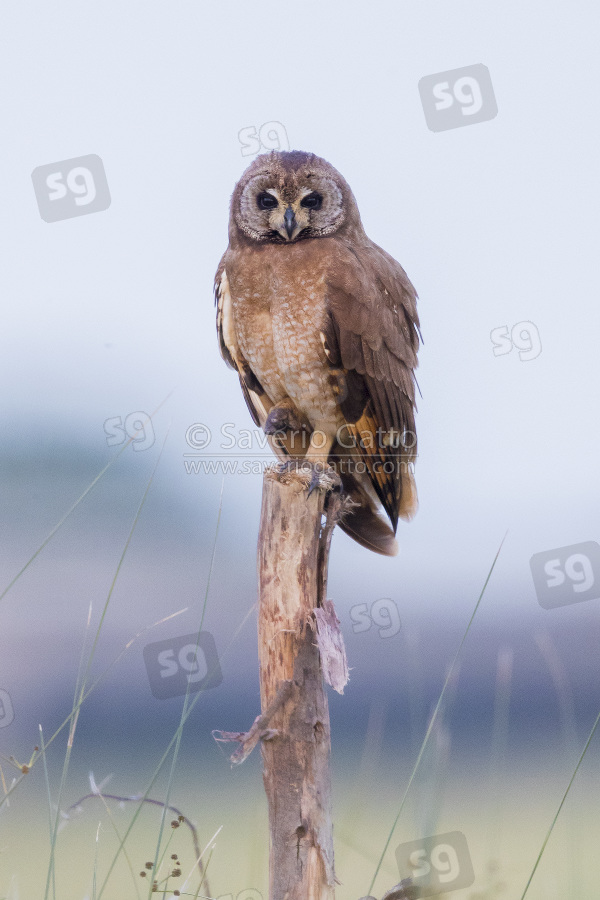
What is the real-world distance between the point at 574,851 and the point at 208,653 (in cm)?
116

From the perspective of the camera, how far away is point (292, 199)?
6.68 feet

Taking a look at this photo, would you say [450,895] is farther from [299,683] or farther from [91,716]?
[91,716]

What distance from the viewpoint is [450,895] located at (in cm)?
187

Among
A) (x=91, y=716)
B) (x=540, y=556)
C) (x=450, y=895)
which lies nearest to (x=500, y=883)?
(x=450, y=895)

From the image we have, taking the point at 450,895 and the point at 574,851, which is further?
the point at 574,851

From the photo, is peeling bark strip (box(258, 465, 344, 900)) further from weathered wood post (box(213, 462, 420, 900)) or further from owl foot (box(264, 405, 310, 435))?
owl foot (box(264, 405, 310, 435))

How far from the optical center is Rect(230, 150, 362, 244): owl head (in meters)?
2.03

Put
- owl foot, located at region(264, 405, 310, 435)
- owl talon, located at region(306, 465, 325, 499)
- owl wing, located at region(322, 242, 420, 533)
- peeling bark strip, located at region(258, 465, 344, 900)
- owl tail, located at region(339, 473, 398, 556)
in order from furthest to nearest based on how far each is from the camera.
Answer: owl tail, located at region(339, 473, 398, 556), owl foot, located at region(264, 405, 310, 435), owl wing, located at region(322, 242, 420, 533), owl talon, located at region(306, 465, 325, 499), peeling bark strip, located at region(258, 465, 344, 900)
